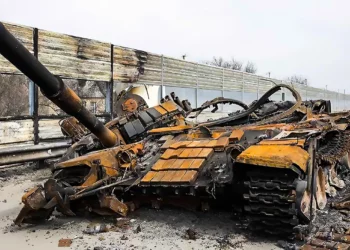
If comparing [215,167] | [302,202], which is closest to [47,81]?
[215,167]

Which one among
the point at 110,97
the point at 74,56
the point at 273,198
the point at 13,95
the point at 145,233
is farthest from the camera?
the point at 110,97

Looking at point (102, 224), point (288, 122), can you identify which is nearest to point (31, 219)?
point (102, 224)

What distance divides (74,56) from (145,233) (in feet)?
25.0

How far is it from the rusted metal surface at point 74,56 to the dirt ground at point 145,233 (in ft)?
17.1

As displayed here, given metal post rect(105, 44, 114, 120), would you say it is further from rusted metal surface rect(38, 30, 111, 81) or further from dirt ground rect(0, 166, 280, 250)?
dirt ground rect(0, 166, 280, 250)

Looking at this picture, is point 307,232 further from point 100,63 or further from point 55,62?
point 100,63

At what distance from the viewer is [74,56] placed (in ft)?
40.0

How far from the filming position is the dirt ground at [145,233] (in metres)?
5.27

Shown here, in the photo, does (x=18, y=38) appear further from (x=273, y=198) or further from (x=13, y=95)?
(x=273, y=198)

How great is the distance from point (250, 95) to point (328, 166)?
54.0ft

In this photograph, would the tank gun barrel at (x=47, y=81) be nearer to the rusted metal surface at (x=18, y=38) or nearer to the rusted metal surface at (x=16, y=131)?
the rusted metal surface at (x=16, y=131)

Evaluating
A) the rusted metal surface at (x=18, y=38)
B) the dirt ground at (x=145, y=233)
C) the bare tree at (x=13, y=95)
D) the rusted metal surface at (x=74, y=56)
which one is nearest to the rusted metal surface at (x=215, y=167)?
the dirt ground at (x=145, y=233)

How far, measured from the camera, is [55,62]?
37.9 ft

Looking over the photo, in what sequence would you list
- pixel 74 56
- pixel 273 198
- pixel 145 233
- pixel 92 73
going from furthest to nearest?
1. pixel 92 73
2. pixel 74 56
3. pixel 145 233
4. pixel 273 198
